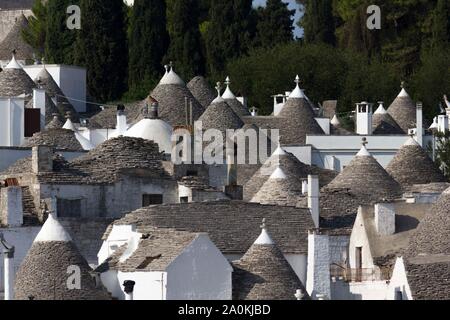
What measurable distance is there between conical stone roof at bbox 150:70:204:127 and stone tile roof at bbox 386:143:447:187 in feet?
25.8

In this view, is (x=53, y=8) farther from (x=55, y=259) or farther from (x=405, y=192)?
(x=55, y=259)

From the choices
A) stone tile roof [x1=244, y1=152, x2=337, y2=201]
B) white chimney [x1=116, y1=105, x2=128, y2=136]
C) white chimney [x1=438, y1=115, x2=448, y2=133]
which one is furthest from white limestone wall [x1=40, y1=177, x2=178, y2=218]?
white chimney [x1=438, y1=115, x2=448, y2=133]

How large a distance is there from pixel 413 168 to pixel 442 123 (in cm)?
1568

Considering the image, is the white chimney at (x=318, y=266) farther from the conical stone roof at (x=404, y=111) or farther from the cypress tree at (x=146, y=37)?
the cypress tree at (x=146, y=37)

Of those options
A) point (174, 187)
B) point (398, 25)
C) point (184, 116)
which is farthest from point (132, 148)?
point (398, 25)

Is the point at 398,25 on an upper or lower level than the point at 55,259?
upper

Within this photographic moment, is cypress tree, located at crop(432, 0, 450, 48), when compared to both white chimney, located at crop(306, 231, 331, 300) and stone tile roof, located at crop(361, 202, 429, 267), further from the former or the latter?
white chimney, located at crop(306, 231, 331, 300)

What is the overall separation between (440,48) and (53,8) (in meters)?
14.7

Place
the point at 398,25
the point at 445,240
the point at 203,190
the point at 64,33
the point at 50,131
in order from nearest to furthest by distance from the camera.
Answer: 1. the point at 445,240
2. the point at 203,190
3. the point at 50,131
4. the point at 64,33
5. the point at 398,25

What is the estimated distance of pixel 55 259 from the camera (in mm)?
56719

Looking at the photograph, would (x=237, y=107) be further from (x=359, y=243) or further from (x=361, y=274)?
(x=361, y=274)

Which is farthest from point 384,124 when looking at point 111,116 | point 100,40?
point 100,40

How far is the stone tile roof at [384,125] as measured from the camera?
308ft

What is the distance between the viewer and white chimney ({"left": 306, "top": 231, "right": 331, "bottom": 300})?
61031 millimetres
